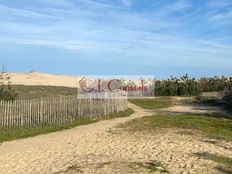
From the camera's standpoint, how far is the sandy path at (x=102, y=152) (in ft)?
39.0

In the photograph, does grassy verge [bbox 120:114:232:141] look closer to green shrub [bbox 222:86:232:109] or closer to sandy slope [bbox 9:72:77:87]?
green shrub [bbox 222:86:232:109]

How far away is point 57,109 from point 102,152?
6975 millimetres

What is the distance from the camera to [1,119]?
1805 centimetres

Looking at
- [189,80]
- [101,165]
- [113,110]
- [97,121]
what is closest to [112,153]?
[101,165]

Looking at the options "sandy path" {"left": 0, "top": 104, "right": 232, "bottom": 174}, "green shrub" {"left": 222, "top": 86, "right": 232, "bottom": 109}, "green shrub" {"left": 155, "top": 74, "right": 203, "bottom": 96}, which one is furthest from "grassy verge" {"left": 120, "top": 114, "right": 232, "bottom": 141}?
"green shrub" {"left": 155, "top": 74, "right": 203, "bottom": 96}

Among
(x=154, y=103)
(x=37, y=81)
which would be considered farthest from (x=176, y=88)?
(x=37, y=81)

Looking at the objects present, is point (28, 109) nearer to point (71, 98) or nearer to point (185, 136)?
point (71, 98)

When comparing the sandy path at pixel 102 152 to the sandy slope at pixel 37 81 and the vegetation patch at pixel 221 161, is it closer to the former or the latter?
the vegetation patch at pixel 221 161

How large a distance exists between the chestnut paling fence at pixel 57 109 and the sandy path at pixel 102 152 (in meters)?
1.60

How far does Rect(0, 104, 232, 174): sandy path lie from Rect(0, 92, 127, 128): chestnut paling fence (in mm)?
1599

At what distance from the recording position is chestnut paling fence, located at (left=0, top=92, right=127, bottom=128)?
60.5ft

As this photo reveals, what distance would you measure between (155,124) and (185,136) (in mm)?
3332

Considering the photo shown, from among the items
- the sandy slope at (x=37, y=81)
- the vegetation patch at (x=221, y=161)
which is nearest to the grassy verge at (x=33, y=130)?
the vegetation patch at (x=221, y=161)

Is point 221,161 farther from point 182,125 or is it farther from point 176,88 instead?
Result: point 176,88
